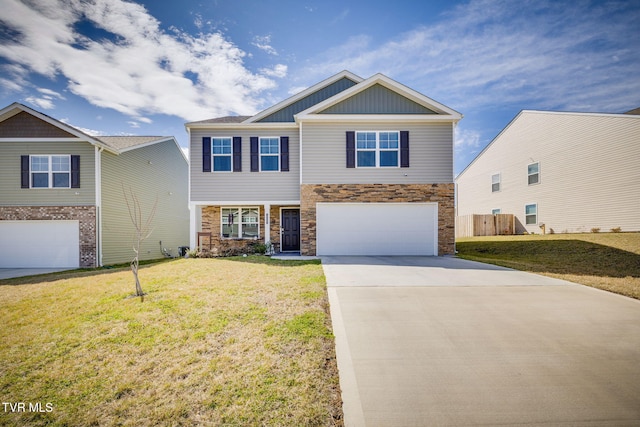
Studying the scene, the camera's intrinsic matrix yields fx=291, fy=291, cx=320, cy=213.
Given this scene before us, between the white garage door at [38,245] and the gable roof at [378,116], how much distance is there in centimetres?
1193

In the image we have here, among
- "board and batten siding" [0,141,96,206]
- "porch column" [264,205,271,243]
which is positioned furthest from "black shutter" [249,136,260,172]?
"board and batten siding" [0,141,96,206]

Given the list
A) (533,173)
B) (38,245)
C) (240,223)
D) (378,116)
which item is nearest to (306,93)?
(378,116)

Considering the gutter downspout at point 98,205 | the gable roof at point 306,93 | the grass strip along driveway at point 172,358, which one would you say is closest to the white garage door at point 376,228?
the gable roof at point 306,93

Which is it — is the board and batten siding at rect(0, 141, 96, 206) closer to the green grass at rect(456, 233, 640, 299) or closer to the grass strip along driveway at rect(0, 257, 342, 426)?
the grass strip along driveway at rect(0, 257, 342, 426)

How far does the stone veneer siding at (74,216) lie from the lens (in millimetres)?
13164

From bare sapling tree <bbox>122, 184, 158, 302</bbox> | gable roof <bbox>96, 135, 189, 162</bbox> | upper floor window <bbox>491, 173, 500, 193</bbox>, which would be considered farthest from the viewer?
upper floor window <bbox>491, 173, 500, 193</bbox>

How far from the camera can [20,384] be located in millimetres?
3396

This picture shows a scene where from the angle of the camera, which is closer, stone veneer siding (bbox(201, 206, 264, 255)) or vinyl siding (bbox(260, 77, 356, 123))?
stone veneer siding (bbox(201, 206, 264, 255))

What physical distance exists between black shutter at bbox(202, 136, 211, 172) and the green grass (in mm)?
12016

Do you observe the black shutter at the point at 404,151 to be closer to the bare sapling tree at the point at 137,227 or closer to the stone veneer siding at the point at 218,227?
Result: the stone veneer siding at the point at 218,227

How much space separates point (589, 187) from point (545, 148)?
11.4ft

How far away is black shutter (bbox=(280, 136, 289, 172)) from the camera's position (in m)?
13.5

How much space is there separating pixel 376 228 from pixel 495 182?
1398cm

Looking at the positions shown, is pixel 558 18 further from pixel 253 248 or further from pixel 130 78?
pixel 130 78
